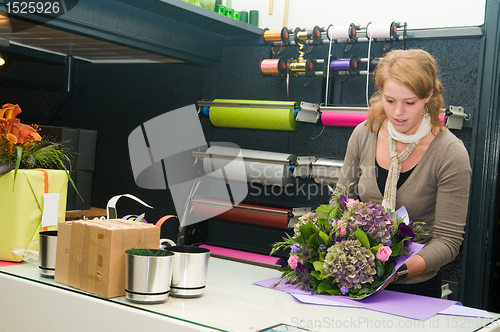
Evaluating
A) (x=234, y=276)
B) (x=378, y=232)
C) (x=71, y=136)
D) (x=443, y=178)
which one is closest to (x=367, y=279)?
(x=378, y=232)

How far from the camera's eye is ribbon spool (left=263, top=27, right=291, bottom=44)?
3.26 metres

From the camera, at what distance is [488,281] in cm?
290

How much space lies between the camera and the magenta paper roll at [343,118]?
2.98 metres

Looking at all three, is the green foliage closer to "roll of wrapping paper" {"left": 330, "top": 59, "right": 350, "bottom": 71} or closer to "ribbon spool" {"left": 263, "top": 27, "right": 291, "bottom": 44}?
"roll of wrapping paper" {"left": 330, "top": 59, "right": 350, "bottom": 71}

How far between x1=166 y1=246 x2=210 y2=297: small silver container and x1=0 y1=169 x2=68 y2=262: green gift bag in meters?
0.58

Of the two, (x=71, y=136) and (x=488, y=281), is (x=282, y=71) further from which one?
(x=488, y=281)

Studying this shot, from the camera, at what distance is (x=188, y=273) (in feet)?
4.05

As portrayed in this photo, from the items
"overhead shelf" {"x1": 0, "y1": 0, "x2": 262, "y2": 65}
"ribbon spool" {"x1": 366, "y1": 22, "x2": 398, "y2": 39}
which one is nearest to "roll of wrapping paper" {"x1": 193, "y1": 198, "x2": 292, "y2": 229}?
"overhead shelf" {"x1": 0, "y1": 0, "x2": 262, "y2": 65}

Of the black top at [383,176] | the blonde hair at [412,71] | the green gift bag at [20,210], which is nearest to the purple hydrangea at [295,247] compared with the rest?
the black top at [383,176]

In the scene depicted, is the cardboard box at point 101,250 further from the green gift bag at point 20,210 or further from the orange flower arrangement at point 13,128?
the orange flower arrangement at point 13,128

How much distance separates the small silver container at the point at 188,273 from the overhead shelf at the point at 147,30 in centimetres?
187

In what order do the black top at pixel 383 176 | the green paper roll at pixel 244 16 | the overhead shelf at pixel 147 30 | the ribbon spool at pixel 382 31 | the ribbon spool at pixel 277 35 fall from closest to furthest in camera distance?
the black top at pixel 383 176 → the overhead shelf at pixel 147 30 → the ribbon spool at pixel 382 31 → the ribbon spool at pixel 277 35 → the green paper roll at pixel 244 16

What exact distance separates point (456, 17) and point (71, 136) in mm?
2413

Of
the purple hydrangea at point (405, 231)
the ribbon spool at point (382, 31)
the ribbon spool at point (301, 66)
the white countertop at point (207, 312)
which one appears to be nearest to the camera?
the white countertop at point (207, 312)
